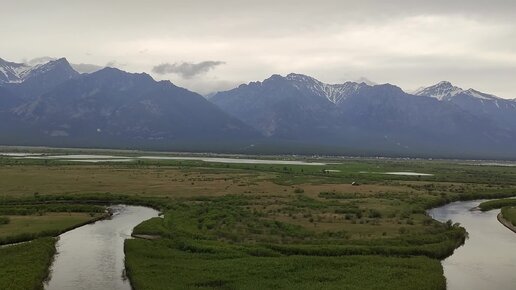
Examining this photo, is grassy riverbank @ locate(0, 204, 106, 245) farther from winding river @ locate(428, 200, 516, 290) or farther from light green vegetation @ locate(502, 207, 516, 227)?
light green vegetation @ locate(502, 207, 516, 227)

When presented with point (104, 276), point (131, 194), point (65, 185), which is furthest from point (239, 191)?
point (104, 276)

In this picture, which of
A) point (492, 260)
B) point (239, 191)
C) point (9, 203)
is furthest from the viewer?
point (239, 191)

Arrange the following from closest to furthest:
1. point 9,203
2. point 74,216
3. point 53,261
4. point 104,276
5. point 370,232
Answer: point 104,276, point 53,261, point 370,232, point 74,216, point 9,203

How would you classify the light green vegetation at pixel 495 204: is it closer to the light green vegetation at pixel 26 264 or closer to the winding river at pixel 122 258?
the winding river at pixel 122 258

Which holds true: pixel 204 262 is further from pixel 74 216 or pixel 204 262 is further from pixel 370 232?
pixel 74 216

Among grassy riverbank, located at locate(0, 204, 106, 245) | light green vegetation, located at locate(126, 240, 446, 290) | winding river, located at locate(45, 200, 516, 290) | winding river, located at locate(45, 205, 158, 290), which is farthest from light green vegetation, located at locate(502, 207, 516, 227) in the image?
grassy riverbank, located at locate(0, 204, 106, 245)

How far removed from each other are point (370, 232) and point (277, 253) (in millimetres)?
17336

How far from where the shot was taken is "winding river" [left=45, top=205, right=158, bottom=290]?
45.1 m

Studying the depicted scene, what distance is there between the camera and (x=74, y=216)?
7662 cm

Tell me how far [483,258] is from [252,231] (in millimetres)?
27006

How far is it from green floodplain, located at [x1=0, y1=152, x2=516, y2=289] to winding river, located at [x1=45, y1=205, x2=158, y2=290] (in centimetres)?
127

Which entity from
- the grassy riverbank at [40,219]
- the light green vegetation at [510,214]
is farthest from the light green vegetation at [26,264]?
the light green vegetation at [510,214]

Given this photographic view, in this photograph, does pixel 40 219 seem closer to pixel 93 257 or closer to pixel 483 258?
pixel 93 257

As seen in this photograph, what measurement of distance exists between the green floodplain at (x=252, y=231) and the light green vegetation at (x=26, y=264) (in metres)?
0.10
